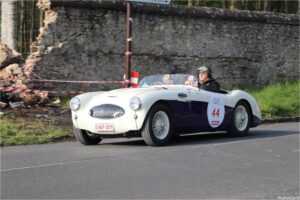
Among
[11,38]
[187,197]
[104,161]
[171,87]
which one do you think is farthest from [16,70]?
[187,197]

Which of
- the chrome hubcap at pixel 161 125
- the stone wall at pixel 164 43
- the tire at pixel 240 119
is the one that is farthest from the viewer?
the stone wall at pixel 164 43

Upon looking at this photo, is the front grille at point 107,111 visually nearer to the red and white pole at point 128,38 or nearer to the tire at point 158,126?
the tire at point 158,126

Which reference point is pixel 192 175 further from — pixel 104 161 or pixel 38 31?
pixel 38 31

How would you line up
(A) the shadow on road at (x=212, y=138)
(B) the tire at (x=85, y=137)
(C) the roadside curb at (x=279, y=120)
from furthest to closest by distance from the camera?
(C) the roadside curb at (x=279, y=120), (A) the shadow on road at (x=212, y=138), (B) the tire at (x=85, y=137)

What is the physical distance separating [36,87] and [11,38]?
10.6 ft

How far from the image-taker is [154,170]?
8359 millimetres

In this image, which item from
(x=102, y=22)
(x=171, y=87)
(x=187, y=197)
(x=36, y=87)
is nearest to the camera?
(x=187, y=197)

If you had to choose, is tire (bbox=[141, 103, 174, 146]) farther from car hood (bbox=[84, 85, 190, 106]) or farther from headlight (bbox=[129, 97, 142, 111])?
car hood (bbox=[84, 85, 190, 106])

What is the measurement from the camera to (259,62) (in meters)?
23.4

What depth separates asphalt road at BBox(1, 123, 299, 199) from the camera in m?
7.04

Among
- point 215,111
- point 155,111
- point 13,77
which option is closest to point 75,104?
point 155,111

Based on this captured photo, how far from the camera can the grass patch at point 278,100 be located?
18266mm

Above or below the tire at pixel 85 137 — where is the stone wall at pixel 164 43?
above

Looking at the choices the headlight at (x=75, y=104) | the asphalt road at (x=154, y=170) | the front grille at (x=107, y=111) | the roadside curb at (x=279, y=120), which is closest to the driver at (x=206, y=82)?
the asphalt road at (x=154, y=170)
